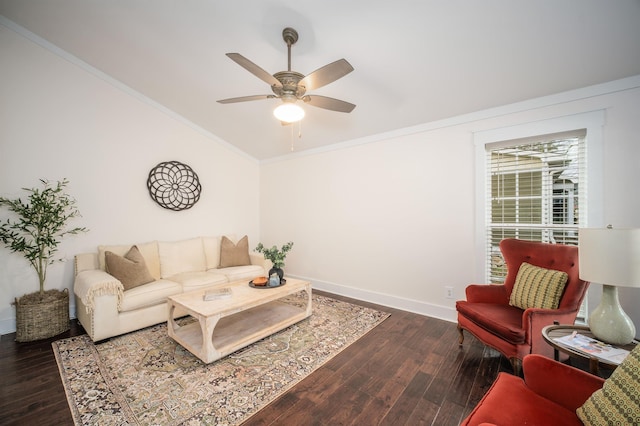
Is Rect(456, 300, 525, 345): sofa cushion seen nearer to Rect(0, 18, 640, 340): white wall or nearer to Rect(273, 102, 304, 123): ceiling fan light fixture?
Rect(0, 18, 640, 340): white wall

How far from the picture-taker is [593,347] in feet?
4.94

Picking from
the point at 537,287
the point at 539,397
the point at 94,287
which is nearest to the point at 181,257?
the point at 94,287

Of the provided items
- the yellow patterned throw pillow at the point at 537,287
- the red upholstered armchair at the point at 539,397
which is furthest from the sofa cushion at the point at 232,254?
the red upholstered armchair at the point at 539,397

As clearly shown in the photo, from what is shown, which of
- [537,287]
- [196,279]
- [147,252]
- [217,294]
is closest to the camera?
[537,287]

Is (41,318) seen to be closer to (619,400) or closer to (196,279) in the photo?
(196,279)

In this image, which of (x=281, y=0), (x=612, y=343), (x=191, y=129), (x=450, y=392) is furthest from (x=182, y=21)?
(x=612, y=343)

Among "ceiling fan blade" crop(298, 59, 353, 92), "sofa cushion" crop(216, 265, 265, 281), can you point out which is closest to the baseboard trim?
"sofa cushion" crop(216, 265, 265, 281)

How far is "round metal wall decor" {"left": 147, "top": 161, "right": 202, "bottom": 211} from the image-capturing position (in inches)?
157

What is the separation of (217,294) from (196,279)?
1046 millimetres

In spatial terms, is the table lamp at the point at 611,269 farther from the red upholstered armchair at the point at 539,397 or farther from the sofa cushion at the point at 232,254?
the sofa cushion at the point at 232,254

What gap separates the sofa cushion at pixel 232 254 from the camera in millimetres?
4266

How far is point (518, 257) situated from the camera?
2553 mm

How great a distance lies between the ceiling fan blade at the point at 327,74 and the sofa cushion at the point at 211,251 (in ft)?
10.7

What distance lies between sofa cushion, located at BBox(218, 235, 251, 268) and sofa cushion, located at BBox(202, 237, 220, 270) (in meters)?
0.10
